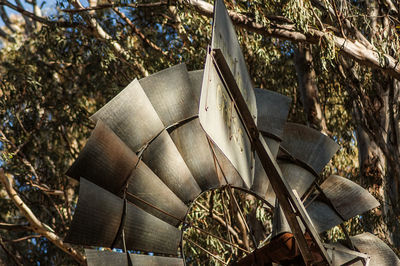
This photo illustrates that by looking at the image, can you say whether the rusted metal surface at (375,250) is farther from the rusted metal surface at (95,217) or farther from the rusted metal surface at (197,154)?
the rusted metal surface at (95,217)

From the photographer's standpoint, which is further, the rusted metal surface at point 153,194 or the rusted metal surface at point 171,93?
the rusted metal surface at point 171,93

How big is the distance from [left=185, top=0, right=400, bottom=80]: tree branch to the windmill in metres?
1.36

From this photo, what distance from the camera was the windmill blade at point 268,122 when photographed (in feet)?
15.0

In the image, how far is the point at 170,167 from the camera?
4.23 meters

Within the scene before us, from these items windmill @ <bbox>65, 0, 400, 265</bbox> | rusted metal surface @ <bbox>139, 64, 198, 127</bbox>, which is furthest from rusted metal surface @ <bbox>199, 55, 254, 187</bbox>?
rusted metal surface @ <bbox>139, 64, 198, 127</bbox>

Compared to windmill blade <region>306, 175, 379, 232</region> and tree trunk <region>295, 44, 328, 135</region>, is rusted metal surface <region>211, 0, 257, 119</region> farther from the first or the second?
tree trunk <region>295, 44, 328, 135</region>

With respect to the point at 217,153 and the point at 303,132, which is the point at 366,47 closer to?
the point at 303,132

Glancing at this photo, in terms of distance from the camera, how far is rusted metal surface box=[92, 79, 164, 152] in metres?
3.91

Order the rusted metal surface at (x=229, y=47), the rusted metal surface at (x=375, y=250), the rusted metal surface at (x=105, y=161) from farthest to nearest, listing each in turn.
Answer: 1. the rusted metal surface at (x=375, y=250)
2. the rusted metal surface at (x=105, y=161)
3. the rusted metal surface at (x=229, y=47)

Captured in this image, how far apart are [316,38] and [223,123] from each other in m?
3.76

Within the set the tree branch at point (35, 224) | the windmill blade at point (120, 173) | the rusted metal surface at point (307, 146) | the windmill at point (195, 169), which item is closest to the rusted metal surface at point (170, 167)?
the windmill at point (195, 169)

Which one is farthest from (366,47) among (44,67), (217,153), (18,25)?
(18,25)

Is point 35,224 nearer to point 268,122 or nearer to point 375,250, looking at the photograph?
point 268,122

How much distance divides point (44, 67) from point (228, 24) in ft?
25.6
